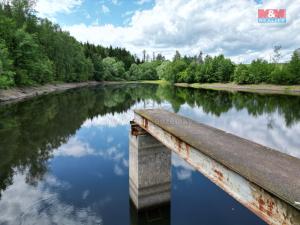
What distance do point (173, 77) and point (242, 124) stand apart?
80.5 metres

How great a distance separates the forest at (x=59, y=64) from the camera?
153 ft

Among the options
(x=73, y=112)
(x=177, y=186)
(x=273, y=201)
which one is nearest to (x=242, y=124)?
(x=177, y=186)

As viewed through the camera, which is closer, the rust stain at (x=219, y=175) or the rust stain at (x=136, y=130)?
the rust stain at (x=219, y=175)

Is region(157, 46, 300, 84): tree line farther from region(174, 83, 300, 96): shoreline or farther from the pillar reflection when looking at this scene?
the pillar reflection

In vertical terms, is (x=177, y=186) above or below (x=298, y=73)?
below

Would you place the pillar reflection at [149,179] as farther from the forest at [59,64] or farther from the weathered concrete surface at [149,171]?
the forest at [59,64]

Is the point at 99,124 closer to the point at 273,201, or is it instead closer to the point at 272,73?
the point at 273,201

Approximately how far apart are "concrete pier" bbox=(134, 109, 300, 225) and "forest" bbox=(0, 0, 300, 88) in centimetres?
3541

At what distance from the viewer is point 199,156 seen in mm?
6125

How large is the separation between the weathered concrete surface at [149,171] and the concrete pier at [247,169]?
1.89 metres

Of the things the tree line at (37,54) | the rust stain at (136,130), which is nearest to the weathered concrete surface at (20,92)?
the tree line at (37,54)

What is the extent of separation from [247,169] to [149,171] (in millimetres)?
5762

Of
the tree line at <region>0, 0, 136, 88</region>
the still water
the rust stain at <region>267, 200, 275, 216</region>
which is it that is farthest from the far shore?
the rust stain at <region>267, 200, 275, 216</region>

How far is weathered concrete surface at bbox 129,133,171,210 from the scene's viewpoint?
393 inches
